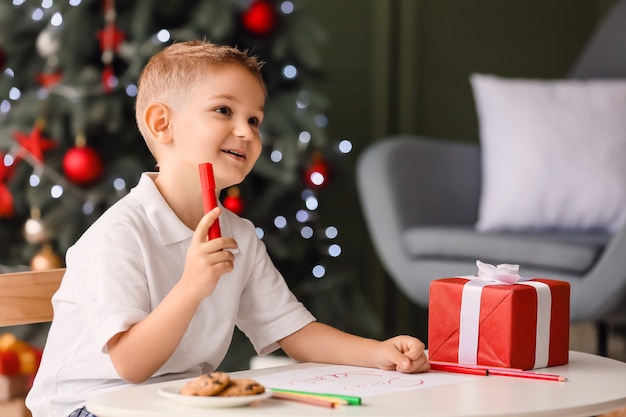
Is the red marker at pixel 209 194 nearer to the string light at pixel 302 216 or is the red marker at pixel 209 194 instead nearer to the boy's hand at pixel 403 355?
the boy's hand at pixel 403 355

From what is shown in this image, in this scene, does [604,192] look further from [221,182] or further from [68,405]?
[68,405]

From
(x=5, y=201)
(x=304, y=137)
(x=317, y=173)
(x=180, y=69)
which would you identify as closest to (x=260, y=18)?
(x=304, y=137)

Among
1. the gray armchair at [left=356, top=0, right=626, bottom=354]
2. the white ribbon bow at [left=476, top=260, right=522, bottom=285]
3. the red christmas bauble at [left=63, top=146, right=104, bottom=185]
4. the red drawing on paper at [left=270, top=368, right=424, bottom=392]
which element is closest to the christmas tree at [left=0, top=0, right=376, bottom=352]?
the red christmas bauble at [left=63, top=146, right=104, bottom=185]

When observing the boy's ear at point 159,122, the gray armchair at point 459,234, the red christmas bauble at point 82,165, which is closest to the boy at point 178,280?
the boy's ear at point 159,122

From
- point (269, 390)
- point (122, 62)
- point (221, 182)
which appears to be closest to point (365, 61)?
point (122, 62)

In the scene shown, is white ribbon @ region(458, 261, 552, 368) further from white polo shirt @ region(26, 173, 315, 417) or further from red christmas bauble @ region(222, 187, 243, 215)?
red christmas bauble @ region(222, 187, 243, 215)

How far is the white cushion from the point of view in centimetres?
262

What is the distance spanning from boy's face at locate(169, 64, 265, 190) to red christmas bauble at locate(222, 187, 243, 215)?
1.46m

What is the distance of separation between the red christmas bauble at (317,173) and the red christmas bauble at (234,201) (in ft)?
0.74

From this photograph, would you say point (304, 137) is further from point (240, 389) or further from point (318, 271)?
point (240, 389)

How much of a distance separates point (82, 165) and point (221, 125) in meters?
1.45

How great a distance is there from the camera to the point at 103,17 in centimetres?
272

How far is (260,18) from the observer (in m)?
2.75

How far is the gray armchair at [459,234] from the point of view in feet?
7.63
